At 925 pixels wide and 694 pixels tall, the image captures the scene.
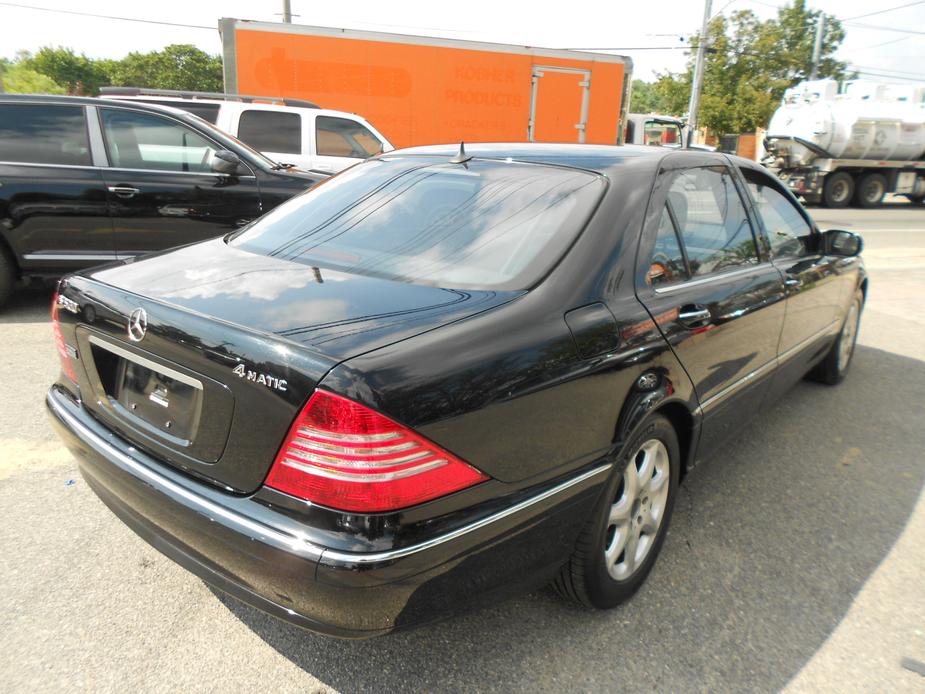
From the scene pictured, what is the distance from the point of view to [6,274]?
5488mm

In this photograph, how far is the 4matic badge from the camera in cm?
164

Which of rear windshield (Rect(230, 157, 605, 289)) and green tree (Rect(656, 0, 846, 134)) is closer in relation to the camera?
rear windshield (Rect(230, 157, 605, 289))

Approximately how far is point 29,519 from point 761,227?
142 inches

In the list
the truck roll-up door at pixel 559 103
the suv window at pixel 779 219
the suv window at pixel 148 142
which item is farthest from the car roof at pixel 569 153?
the truck roll-up door at pixel 559 103

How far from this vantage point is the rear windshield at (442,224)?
2.20 meters

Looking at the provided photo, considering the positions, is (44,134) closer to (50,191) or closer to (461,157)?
(50,191)

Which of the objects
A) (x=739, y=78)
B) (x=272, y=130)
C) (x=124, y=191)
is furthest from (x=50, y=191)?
(x=739, y=78)

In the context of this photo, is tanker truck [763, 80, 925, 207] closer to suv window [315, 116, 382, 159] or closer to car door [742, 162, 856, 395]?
→ suv window [315, 116, 382, 159]

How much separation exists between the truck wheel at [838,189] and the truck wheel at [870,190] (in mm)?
379

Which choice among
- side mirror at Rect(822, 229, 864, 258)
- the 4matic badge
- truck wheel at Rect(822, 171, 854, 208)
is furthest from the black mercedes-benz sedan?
truck wheel at Rect(822, 171, 854, 208)

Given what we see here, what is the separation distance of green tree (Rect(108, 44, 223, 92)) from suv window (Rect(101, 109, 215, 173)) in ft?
248

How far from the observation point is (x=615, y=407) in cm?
215

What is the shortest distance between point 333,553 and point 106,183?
514 cm

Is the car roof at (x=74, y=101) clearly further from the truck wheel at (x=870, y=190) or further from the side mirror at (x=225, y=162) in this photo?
the truck wheel at (x=870, y=190)
